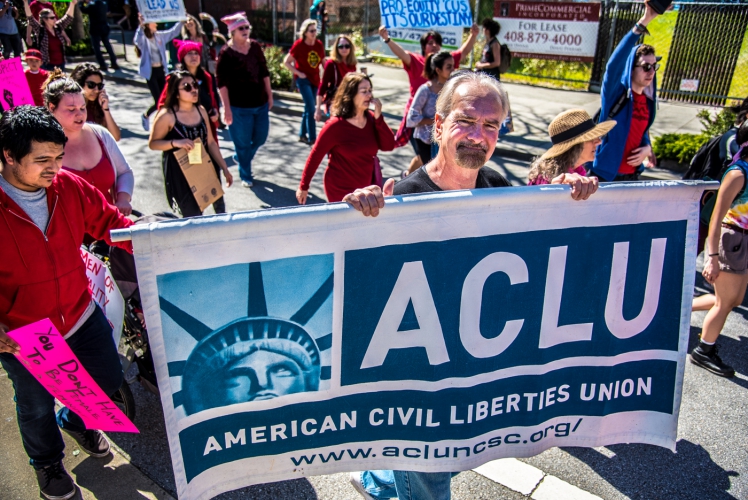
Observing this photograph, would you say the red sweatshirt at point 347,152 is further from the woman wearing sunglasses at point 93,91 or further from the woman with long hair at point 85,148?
the woman wearing sunglasses at point 93,91

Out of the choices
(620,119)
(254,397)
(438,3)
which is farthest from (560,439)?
(438,3)

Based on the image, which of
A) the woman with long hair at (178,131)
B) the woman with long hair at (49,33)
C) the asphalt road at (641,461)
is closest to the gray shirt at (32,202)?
the asphalt road at (641,461)

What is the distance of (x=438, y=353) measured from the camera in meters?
2.26

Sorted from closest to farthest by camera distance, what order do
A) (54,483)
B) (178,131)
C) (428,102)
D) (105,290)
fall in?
(54,483) < (105,290) < (178,131) < (428,102)

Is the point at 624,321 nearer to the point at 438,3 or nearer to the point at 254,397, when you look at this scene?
the point at 254,397

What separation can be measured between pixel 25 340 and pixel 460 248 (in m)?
1.78

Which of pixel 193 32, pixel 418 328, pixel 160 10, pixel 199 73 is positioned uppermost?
pixel 160 10

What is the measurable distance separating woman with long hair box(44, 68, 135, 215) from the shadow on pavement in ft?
10.3

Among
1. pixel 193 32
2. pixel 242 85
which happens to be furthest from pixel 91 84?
pixel 193 32

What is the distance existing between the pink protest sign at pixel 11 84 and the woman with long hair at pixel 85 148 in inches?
43.4

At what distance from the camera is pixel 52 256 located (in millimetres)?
2609

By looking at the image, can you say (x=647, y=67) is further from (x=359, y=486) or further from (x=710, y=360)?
(x=359, y=486)

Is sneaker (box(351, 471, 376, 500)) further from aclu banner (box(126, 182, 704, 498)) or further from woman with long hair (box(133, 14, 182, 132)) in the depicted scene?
woman with long hair (box(133, 14, 182, 132))

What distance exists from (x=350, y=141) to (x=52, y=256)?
8.67 feet
